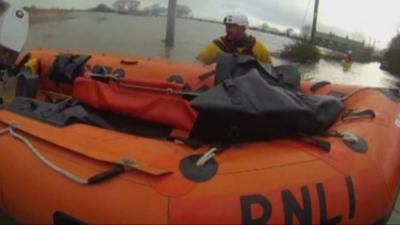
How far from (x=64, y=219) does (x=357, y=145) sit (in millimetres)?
1444

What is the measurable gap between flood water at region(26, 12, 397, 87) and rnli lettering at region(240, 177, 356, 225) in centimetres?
1044

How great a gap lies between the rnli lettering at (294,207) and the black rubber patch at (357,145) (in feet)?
0.85

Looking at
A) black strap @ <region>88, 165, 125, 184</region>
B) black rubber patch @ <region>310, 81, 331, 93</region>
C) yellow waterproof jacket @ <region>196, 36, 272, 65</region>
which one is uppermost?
yellow waterproof jacket @ <region>196, 36, 272, 65</region>

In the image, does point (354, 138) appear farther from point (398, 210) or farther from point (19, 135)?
point (19, 135)

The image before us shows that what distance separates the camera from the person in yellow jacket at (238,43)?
4.13 m

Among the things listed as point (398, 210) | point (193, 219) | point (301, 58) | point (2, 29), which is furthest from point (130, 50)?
point (193, 219)

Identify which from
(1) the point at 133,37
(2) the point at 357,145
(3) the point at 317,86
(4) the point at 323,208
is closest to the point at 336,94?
(3) the point at 317,86

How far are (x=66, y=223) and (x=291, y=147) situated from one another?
1093mm

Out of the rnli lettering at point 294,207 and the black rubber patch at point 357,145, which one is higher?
the black rubber patch at point 357,145

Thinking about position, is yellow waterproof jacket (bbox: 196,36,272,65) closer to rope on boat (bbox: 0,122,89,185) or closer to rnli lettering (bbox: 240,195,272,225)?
rope on boat (bbox: 0,122,89,185)

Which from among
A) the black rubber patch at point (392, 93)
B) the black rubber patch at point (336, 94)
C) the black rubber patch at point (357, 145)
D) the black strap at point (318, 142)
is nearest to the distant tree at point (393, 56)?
the black rubber patch at point (392, 93)

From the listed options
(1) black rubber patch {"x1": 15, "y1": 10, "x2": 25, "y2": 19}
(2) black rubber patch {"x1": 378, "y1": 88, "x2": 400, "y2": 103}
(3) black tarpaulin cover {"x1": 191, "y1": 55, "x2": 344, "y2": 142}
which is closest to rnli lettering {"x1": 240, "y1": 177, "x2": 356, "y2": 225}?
(3) black tarpaulin cover {"x1": 191, "y1": 55, "x2": 344, "y2": 142}

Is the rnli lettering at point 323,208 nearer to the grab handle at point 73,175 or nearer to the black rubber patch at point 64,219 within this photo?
the grab handle at point 73,175

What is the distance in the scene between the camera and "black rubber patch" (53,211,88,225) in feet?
6.90
